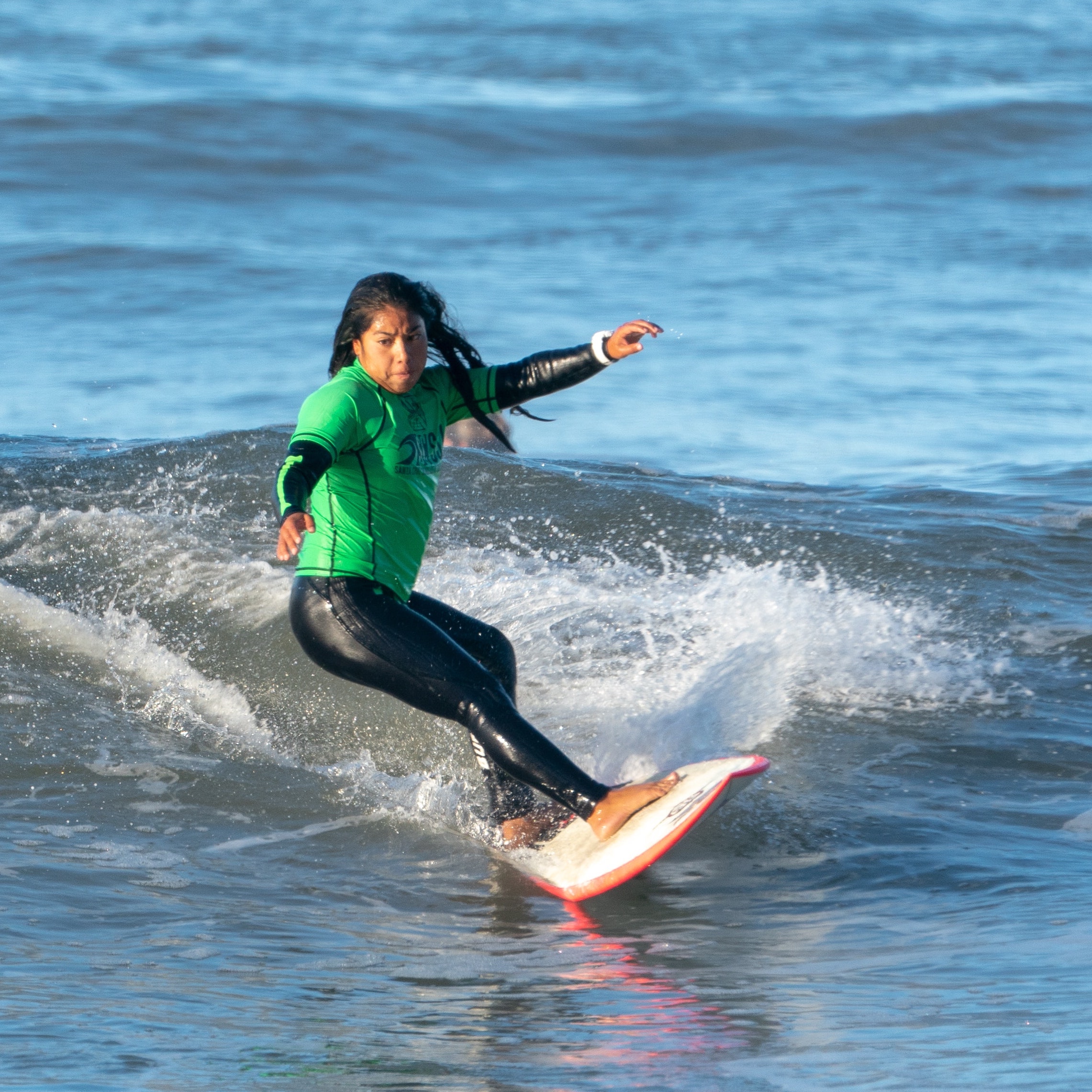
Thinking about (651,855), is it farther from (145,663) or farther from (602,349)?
(145,663)

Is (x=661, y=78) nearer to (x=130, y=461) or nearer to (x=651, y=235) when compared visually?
(x=651, y=235)

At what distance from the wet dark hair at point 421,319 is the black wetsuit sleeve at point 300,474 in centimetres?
37

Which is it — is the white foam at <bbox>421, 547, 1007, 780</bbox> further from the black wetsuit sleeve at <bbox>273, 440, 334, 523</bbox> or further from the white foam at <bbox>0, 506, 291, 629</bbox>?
the black wetsuit sleeve at <bbox>273, 440, 334, 523</bbox>

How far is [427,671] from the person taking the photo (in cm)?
445

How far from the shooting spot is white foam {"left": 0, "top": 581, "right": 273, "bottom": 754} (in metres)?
6.06

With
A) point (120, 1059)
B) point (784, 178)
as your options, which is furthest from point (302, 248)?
point (120, 1059)

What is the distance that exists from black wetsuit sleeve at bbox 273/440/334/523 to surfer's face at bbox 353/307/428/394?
351 mm

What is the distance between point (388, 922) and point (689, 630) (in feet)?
9.01

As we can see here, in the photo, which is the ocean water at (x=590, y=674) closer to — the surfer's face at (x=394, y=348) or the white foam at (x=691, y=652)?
the white foam at (x=691, y=652)

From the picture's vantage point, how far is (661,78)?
3091cm

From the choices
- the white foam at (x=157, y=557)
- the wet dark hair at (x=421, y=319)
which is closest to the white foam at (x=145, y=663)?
the white foam at (x=157, y=557)

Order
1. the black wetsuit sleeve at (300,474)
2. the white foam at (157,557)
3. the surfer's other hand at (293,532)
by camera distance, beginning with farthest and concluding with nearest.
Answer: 1. the white foam at (157,557)
2. the black wetsuit sleeve at (300,474)
3. the surfer's other hand at (293,532)

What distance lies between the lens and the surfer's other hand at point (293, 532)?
391 cm

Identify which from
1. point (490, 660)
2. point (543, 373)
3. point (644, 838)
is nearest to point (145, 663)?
point (490, 660)
